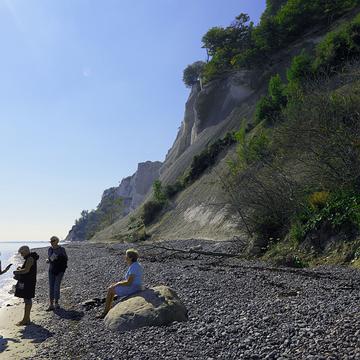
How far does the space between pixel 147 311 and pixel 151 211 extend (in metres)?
40.7

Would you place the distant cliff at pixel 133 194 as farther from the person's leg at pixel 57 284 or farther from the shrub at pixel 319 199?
the person's leg at pixel 57 284

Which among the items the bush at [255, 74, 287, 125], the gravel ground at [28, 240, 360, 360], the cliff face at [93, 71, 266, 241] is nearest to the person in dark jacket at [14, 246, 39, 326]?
the gravel ground at [28, 240, 360, 360]

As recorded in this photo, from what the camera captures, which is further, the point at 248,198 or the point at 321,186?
the point at 248,198

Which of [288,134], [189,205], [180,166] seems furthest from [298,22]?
[288,134]

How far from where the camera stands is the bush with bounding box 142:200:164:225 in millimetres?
47750

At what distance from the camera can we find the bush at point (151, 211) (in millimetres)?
47750

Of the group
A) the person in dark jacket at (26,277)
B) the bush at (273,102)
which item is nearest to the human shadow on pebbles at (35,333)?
the person in dark jacket at (26,277)

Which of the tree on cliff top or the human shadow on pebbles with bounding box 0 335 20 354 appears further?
the tree on cliff top

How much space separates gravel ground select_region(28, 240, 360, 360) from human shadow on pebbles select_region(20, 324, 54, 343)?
0.24 feet

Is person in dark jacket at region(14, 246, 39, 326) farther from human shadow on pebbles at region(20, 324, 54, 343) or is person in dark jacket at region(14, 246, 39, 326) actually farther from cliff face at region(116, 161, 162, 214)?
cliff face at region(116, 161, 162, 214)

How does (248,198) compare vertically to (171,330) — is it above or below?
above

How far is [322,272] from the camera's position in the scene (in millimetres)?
11305

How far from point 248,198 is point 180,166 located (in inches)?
1501

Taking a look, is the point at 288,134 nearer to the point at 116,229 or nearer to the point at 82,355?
the point at 82,355
